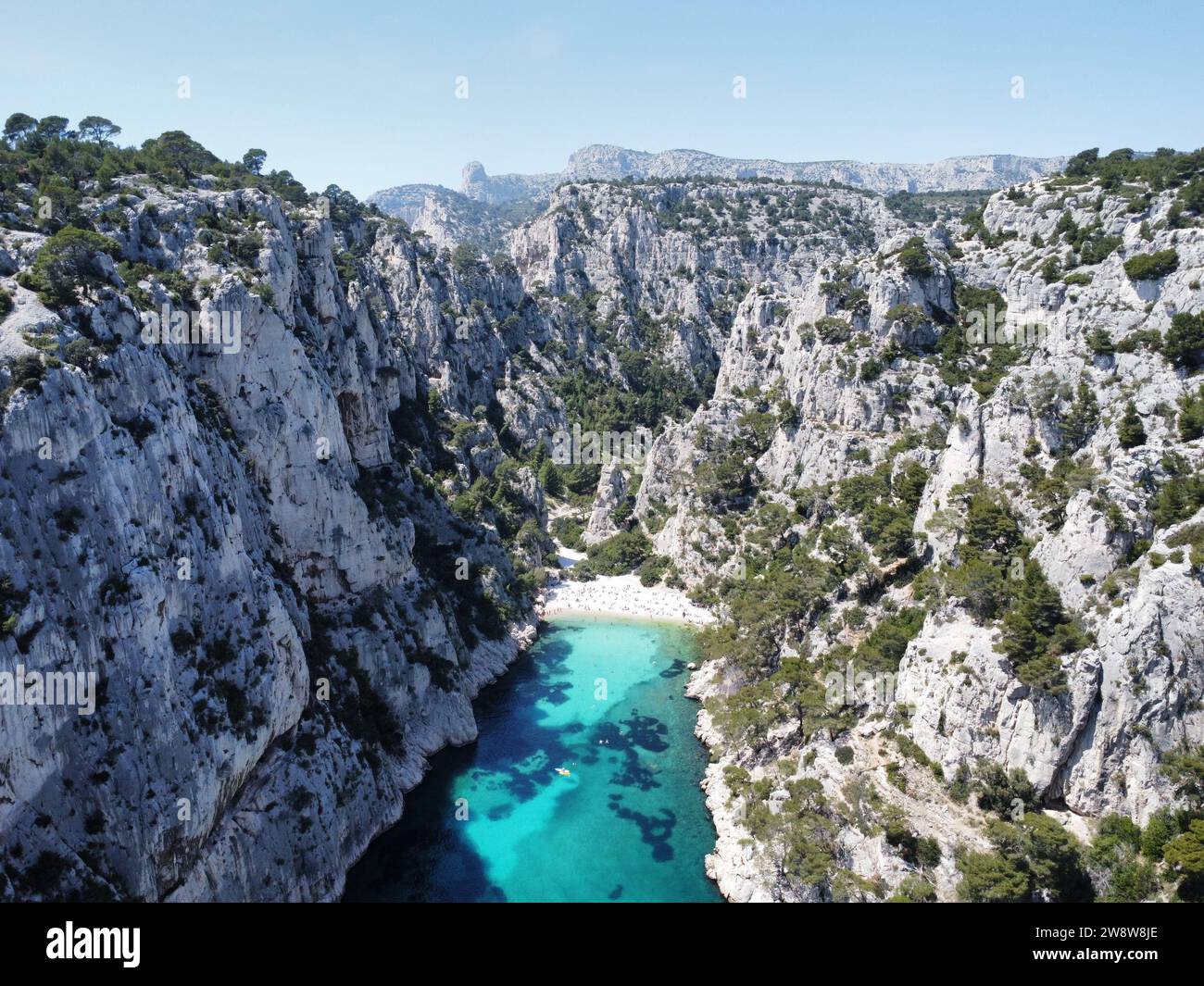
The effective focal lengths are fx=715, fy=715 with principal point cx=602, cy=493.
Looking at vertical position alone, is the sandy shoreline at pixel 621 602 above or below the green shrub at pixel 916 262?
below

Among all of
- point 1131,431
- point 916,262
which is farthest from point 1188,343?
point 916,262

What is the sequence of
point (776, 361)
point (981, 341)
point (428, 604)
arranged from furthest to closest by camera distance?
1. point (776, 361)
2. point (981, 341)
3. point (428, 604)

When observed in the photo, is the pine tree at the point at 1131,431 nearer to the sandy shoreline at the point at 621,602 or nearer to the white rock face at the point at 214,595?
the sandy shoreline at the point at 621,602

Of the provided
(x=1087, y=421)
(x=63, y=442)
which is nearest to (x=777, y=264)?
(x=1087, y=421)

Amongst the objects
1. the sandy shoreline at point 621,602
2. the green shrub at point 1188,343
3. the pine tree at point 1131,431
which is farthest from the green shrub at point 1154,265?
the sandy shoreline at point 621,602

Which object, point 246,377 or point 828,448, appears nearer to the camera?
point 246,377
